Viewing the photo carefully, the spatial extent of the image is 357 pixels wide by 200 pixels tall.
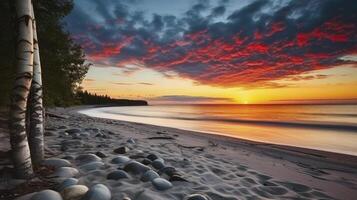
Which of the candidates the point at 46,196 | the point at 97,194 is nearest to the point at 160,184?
the point at 97,194

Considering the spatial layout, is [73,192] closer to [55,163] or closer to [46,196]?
[46,196]

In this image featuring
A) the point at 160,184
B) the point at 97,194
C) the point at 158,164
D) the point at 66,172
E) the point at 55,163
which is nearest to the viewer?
the point at 97,194

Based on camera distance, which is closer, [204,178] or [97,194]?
[97,194]

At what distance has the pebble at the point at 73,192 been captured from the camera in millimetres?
3621

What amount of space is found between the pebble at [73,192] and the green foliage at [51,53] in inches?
218

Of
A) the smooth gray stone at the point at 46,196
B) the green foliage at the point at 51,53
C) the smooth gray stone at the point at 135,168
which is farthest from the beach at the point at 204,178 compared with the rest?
the green foliage at the point at 51,53

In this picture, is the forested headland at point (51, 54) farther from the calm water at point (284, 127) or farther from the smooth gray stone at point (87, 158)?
the calm water at point (284, 127)

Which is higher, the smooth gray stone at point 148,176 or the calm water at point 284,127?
the calm water at point 284,127

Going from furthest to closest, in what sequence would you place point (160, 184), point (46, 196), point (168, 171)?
point (168, 171)
point (160, 184)
point (46, 196)

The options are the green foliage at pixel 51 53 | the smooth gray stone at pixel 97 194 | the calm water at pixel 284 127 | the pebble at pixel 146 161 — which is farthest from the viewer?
the calm water at pixel 284 127

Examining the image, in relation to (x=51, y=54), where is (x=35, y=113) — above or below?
below

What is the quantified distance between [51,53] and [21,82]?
664 cm

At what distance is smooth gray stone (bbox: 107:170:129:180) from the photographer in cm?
468

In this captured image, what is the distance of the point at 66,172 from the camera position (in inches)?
183
